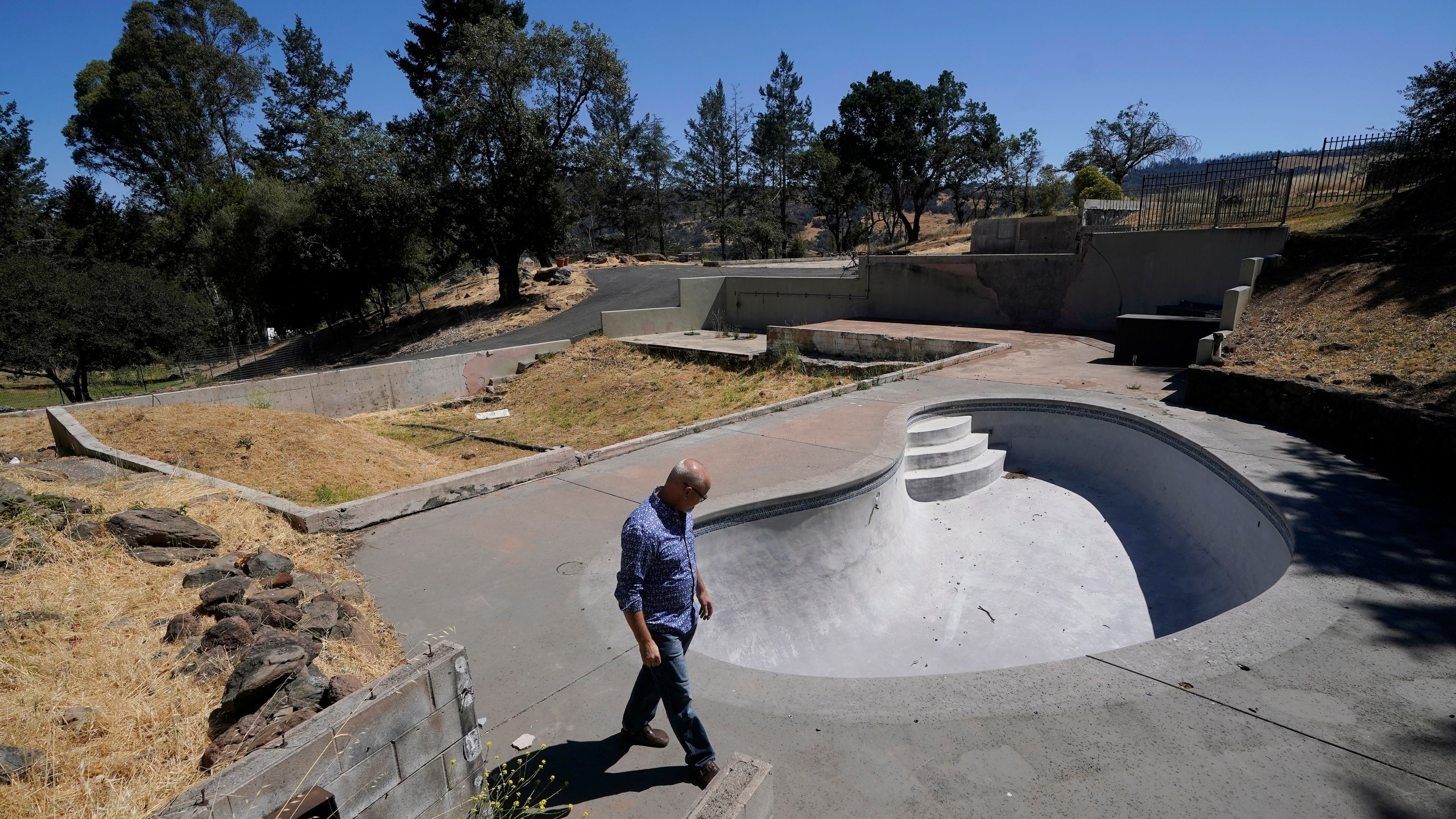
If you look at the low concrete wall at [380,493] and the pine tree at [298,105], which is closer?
the low concrete wall at [380,493]

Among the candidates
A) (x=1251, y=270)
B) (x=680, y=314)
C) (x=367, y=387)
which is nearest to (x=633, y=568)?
(x=1251, y=270)

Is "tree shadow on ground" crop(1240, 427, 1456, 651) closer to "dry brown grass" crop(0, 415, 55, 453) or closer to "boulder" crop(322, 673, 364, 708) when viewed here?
"boulder" crop(322, 673, 364, 708)

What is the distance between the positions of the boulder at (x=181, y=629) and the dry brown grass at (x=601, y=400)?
24.8ft

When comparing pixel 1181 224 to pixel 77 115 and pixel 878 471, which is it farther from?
pixel 77 115

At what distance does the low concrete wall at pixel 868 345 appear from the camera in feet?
47.1

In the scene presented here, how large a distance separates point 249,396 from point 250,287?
18.2 metres

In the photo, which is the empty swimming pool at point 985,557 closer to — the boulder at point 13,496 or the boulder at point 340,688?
the boulder at point 340,688

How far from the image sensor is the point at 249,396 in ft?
45.7

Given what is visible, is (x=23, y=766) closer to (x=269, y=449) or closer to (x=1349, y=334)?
(x=269, y=449)

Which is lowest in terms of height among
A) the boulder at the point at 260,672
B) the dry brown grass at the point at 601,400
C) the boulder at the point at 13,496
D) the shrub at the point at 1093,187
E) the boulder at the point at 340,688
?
the dry brown grass at the point at 601,400

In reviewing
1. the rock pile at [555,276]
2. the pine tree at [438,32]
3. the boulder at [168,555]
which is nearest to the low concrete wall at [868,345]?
the boulder at [168,555]

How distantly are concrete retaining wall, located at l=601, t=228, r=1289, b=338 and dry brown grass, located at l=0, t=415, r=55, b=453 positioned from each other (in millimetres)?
12541

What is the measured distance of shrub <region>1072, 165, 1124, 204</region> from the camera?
24.7m

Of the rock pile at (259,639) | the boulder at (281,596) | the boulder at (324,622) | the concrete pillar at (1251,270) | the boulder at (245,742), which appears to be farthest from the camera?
the concrete pillar at (1251,270)
